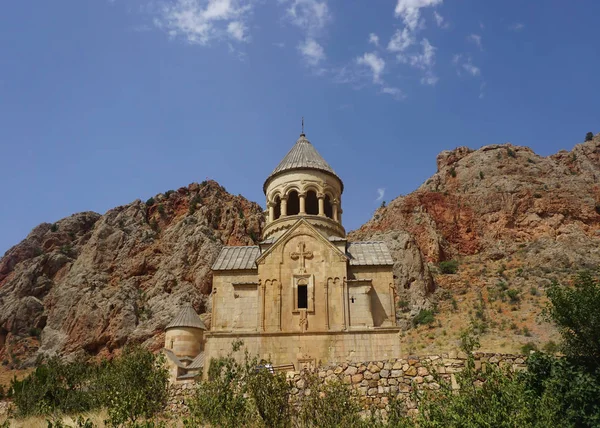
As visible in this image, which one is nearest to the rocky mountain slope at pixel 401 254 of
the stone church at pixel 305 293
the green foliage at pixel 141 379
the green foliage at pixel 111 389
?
the stone church at pixel 305 293

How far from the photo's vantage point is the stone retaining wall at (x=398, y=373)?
25.8 feet

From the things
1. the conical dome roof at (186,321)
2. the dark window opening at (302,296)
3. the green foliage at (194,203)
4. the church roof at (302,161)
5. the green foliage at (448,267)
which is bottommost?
the dark window opening at (302,296)

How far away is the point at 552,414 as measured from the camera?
18.6 feet

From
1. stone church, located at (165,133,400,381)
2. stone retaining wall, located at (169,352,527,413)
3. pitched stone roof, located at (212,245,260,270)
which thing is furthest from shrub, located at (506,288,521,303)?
stone retaining wall, located at (169,352,527,413)

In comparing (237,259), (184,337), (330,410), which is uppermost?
(237,259)

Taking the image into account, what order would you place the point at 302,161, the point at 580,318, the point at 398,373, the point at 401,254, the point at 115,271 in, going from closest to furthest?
the point at 398,373 < the point at 580,318 < the point at 302,161 < the point at 401,254 < the point at 115,271

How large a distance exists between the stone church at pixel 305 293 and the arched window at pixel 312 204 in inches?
29.3

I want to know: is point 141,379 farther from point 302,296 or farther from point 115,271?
point 115,271

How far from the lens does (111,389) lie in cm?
870

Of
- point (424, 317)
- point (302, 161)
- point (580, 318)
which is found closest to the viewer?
point (580, 318)

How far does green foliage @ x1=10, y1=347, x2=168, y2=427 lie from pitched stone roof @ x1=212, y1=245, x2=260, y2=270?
3970mm

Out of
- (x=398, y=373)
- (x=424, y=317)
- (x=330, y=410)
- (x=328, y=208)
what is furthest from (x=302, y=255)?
(x=424, y=317)

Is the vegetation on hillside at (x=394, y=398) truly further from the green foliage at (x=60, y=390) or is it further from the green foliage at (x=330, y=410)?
the green foliage at (x=60, y=390)

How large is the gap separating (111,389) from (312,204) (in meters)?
9.04
